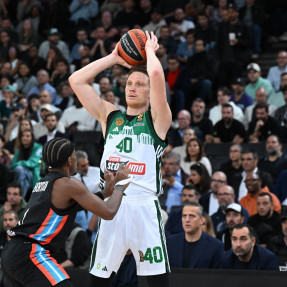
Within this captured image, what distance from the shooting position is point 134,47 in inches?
257

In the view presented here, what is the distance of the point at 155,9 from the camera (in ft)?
59.6

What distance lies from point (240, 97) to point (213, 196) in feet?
11.8

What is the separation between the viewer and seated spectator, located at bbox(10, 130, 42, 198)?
12.2 metres

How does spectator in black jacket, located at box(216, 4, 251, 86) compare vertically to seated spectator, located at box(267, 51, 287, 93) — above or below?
above

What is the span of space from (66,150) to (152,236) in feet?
3.38

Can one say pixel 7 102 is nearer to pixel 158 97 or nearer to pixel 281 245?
pixel 281 245

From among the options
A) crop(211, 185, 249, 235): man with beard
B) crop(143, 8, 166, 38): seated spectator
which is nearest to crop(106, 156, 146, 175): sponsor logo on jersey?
crop(211, 185, 249, 235): man with beard

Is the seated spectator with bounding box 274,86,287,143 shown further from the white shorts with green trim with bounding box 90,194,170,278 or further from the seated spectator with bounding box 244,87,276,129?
the white shorts with green trim with bounding box 90,194,170,278

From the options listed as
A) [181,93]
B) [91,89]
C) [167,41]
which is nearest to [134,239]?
[91,89]

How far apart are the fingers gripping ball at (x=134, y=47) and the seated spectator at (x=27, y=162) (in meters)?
5.99

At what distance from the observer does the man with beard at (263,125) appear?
508 inches

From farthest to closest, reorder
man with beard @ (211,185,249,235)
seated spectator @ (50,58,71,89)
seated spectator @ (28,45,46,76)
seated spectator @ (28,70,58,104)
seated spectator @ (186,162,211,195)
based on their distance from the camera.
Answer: seated spectator @ (28,45,46,76)
seated spectator @ (50,58,71,89)
seated spectator @ (28,70,58,104)
seated spectator @ (186,162,211,195)
man with beard @ (211,185,249,235)

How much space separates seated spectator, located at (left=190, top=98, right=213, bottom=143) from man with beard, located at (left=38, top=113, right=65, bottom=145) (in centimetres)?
238

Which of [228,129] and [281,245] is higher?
[228,129]
